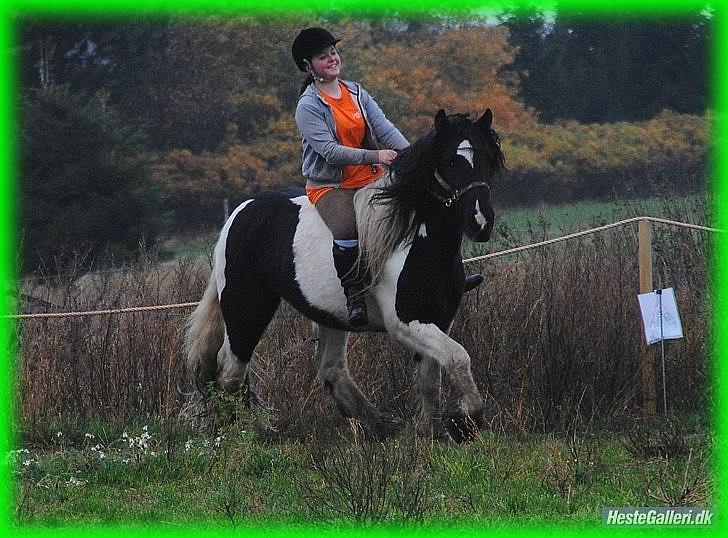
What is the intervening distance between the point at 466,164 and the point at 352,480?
2.05 m

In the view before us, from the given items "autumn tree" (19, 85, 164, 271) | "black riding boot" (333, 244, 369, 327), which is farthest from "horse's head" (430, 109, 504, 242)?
"autumn tree" (19, 85, 164, 271)

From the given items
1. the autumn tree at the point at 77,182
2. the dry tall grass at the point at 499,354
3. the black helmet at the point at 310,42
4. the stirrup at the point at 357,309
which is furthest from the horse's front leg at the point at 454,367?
the autumn tree at the point at 77,182

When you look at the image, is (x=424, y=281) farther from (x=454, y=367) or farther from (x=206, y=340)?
(x=206, y=340)

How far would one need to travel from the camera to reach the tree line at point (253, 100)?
2586cm

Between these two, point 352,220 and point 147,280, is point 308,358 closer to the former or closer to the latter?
point 352,220

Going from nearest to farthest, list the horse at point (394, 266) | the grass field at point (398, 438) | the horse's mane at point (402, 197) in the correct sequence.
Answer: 1. the grass field at point (398, 438)
2. the horse at point (394, 266)
3. the horse's mane at point (402, 197)

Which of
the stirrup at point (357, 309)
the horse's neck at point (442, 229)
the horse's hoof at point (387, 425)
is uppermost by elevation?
the horse's neck at point (442, 229)

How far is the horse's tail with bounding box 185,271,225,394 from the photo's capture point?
8.71 meters

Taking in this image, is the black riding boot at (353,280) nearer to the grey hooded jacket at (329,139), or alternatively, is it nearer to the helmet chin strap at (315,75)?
the grey hooded jacket at (329,139)

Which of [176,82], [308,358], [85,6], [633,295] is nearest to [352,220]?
[308,358]

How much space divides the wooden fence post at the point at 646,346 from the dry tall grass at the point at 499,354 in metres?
0.07

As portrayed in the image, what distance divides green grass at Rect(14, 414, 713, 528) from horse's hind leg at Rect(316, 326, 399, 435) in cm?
44

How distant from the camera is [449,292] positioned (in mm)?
7355

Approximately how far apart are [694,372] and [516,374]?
1256mm
